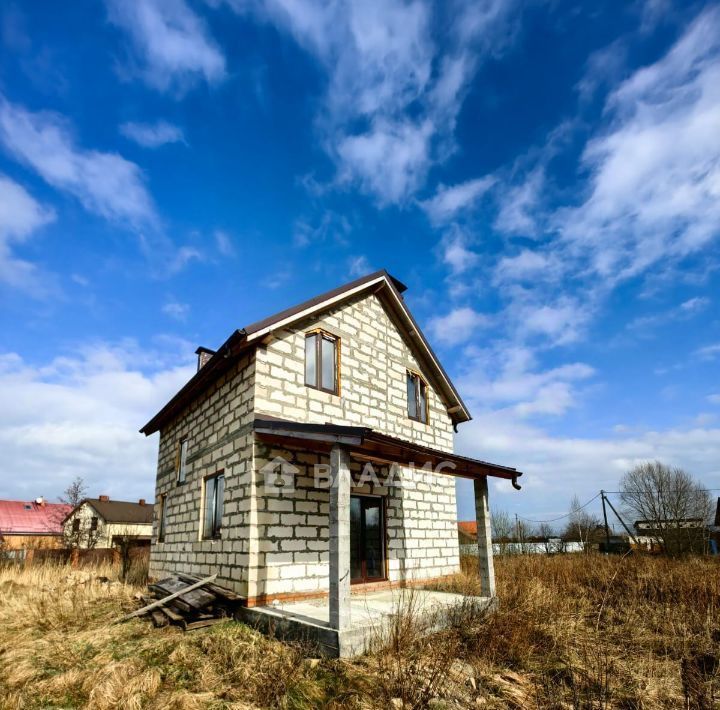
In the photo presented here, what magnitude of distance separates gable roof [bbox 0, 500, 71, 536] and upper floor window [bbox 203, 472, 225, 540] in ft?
135

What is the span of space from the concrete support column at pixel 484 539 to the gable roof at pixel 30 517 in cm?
A: 4461

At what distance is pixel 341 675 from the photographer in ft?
18.6

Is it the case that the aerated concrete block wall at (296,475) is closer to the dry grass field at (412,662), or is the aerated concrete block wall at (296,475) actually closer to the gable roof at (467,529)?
the dry grass field at (412,662)

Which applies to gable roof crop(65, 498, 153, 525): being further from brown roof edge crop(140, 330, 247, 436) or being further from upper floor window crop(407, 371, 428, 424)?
upper floor window crop(407, 371, 428, 424)

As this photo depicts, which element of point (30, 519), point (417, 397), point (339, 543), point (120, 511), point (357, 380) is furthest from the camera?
point (30, 519)

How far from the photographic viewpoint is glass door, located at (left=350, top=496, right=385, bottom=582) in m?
10.3

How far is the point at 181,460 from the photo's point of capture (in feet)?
41.8

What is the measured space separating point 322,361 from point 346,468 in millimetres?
3820

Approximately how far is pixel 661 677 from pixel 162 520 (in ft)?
38.7

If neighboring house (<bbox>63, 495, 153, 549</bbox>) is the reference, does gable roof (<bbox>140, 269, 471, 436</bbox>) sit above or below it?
above

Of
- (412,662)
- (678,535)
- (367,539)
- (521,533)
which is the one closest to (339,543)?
(412,662)

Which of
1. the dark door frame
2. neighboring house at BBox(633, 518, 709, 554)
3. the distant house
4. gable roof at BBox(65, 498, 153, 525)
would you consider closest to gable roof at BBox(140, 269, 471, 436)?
the dark door frame

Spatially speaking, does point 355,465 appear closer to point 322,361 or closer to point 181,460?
point 322,361

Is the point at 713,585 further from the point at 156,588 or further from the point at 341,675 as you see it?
the point at 156,588
